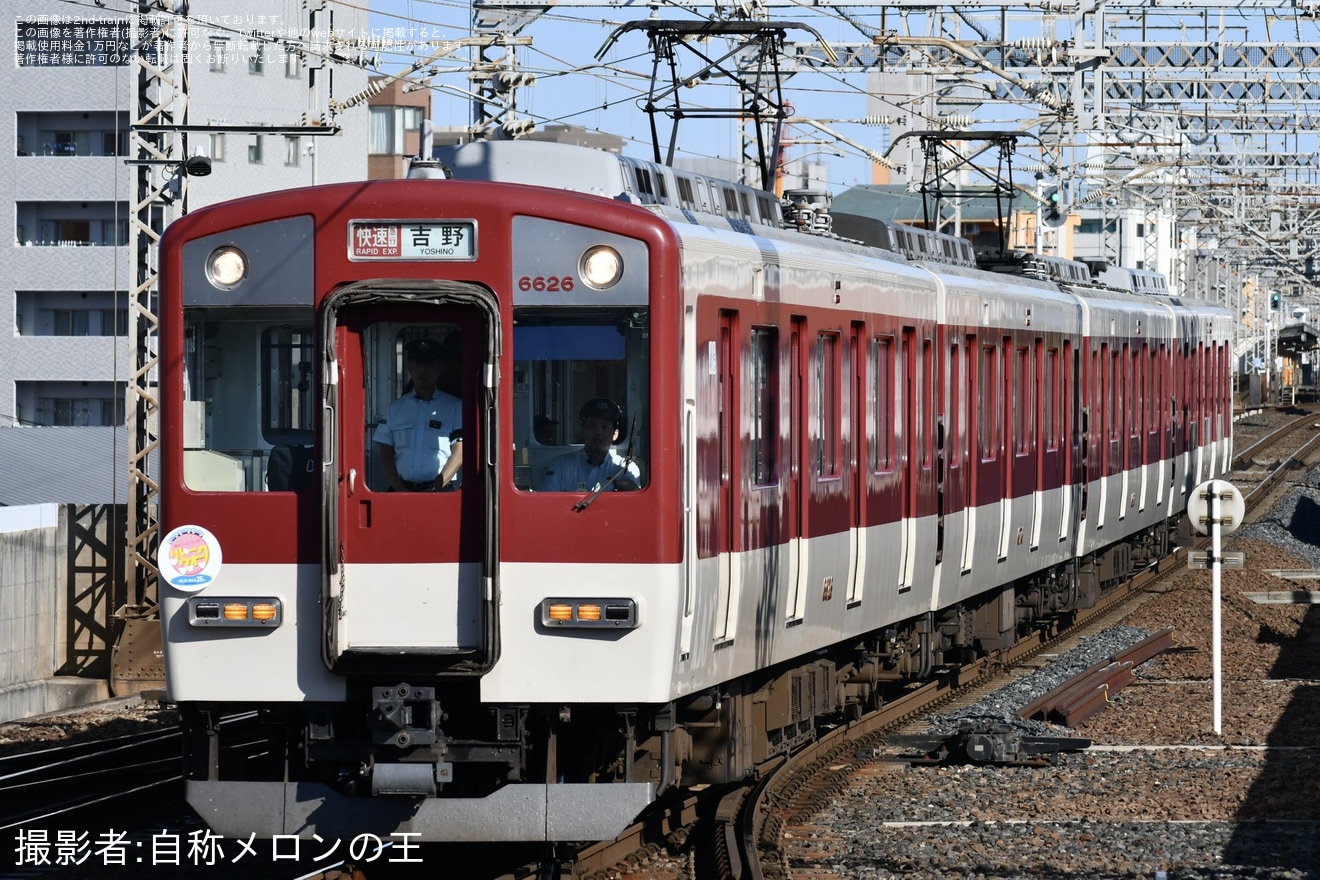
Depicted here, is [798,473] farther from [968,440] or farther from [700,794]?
[968,440]

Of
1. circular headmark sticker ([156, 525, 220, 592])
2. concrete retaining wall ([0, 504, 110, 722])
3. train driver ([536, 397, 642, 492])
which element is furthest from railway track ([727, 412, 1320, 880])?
concrete retaining wall ([0, 504, 110, 722])

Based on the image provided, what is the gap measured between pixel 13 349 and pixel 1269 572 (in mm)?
26386

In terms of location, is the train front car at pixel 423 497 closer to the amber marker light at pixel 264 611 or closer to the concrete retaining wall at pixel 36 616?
the amber marker light at pixel 264 611

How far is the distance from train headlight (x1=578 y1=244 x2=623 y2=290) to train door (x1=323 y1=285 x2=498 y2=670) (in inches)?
15.1

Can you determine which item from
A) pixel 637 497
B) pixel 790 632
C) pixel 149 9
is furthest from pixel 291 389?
pixel 149 9

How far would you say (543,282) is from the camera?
24.8 ft

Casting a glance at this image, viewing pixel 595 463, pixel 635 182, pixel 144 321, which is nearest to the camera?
pixel 595 463

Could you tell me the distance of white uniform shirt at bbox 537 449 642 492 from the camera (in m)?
7.61

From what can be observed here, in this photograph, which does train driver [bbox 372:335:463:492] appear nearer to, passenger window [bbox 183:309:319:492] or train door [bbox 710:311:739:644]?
passenger window [bbox 183:309:319:492]

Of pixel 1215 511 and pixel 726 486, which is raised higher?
pixel 726 486

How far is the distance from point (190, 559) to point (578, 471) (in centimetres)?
146

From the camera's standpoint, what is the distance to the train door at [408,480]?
7.46 m

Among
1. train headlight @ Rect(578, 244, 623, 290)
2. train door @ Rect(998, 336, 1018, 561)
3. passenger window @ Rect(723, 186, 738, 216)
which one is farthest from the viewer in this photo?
train door @ Rect(998, 336, 1018, 561)

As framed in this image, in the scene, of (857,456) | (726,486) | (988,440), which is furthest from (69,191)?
(726,486)
